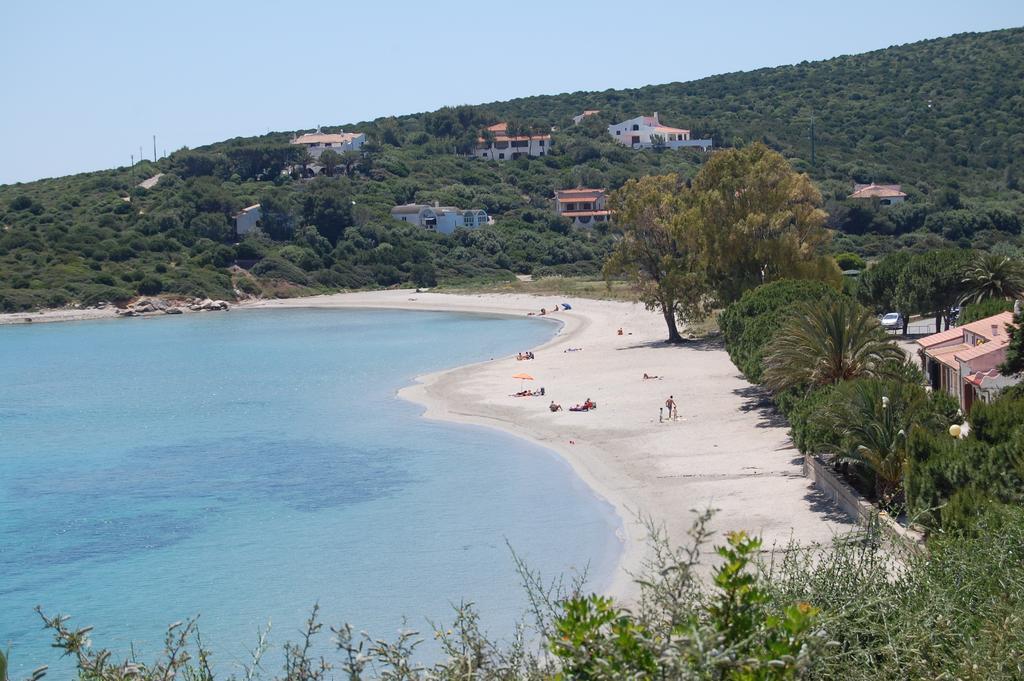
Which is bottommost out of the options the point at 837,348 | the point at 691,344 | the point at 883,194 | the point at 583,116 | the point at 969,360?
the point at 691,344

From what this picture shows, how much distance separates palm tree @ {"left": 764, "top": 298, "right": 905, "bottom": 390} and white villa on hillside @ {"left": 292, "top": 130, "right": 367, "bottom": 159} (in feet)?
367

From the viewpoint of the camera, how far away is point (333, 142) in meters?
138

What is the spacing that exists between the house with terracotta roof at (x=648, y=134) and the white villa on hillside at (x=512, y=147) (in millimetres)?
9556

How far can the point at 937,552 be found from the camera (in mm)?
10578

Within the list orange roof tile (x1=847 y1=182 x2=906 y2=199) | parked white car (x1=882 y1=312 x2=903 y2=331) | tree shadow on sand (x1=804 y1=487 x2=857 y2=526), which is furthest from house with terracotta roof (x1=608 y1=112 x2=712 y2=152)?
tree shadow on sand (x1=804 y1=487 x2=857 y2=526)

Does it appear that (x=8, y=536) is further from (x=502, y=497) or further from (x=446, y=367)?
(x=446, y=367)

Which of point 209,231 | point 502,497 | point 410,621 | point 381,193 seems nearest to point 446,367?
point 502,497

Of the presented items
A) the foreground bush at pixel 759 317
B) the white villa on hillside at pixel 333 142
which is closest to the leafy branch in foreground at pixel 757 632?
the foreground bush at pixel 759 317

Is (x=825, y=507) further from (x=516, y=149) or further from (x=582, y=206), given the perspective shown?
(x=516, y=149)

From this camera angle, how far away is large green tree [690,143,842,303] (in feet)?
151

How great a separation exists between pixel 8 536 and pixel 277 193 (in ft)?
287

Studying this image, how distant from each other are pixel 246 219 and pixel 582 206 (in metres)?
31.5

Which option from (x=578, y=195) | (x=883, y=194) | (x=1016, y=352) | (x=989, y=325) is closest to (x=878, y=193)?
(x=883, y=194)

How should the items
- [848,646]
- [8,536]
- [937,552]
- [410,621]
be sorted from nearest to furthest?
[848,646]
[937,552]
[410,621]
[8,536]
